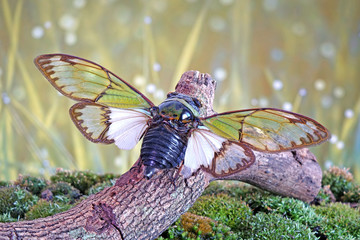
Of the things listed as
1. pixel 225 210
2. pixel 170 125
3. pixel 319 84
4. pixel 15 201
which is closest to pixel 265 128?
pixel 170 125

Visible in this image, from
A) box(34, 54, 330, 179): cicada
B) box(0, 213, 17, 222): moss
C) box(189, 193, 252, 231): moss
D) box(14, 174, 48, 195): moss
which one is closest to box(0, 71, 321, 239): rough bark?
box(34, 54, 330, 179): cicada

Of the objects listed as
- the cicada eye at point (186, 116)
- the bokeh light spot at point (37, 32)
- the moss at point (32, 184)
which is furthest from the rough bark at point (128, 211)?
the bokeh light spot at point (37, 32)

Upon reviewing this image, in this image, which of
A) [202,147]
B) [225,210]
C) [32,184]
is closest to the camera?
[202,147]

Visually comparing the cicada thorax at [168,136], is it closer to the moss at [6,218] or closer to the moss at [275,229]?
the moss at [275,229]

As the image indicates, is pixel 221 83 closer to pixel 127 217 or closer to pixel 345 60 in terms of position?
pixel 345 60

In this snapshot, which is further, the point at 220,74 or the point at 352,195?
the point at 220,74

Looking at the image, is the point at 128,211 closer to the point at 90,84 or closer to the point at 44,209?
the point at 90,84

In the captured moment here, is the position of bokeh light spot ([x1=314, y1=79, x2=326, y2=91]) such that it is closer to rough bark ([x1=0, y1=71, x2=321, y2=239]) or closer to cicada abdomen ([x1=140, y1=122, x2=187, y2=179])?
rough bark ([x1=0, y1=71, x2=321, y2=239])

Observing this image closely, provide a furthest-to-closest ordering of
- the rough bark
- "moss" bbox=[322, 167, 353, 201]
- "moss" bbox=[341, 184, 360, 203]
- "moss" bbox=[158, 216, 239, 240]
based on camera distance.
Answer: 1. "moss" bbox=[322, 167, 353, 201]
2. "moss" bbox=[341, 184, 360, 203]
3. "moss" bbox=[158, 216, 239, 240]
4. the rough bark

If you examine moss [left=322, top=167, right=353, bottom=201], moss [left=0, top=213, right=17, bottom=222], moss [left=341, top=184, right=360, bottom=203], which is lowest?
moss [left=0, top=213, right=17, bottom=222]
